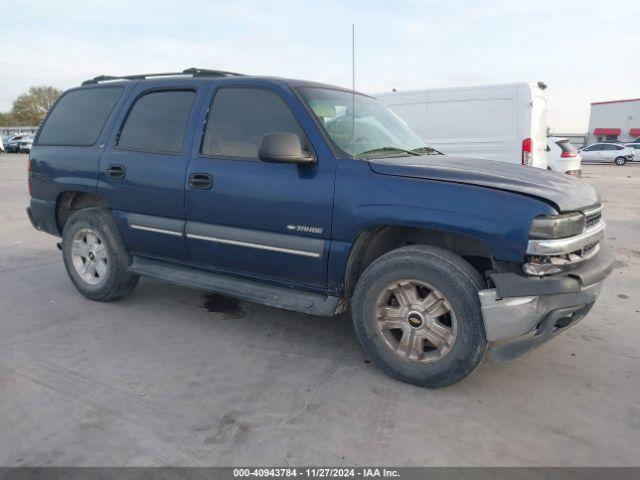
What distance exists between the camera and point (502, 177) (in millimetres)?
3033

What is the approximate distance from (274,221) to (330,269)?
20.3 inches

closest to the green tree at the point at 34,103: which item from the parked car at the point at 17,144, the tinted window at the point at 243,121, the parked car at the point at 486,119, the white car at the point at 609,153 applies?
the parked car at the point at 17,144

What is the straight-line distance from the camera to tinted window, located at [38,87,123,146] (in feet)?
14.6

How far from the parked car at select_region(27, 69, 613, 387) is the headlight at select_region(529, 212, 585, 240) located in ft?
0.04

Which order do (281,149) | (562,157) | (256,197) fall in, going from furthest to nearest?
1. (562,157)
2. (256,197)
3. (281,149)

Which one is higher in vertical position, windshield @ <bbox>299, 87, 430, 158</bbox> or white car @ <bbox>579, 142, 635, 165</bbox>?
windshield @ <bbox>299, 87, 430, 158</bbox>

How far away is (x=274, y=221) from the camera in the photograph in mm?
3455

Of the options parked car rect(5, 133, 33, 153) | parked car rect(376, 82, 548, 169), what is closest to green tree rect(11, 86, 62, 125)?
parked car rect(5, 133, 33, 153)

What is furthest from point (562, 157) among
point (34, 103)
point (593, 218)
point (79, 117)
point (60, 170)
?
point (34, 103)

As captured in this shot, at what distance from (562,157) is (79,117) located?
1085 cm

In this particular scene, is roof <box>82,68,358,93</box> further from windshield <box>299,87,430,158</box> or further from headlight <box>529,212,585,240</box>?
headlight <box>529,212,585,240</box>

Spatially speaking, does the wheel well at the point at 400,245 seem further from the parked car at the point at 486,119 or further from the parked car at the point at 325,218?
the parked car at the point at 486,119

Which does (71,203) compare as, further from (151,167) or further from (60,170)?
(151,167)

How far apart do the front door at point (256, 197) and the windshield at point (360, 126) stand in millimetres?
173
